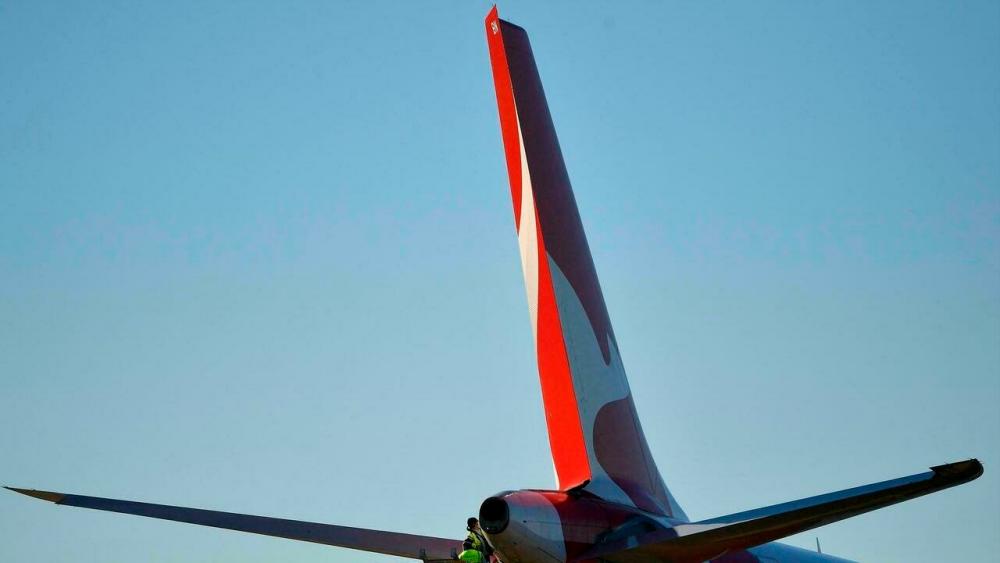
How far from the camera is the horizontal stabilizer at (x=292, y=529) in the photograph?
14359 mm

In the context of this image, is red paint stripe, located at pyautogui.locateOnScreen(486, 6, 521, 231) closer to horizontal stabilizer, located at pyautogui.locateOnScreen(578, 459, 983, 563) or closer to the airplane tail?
the airplane tail

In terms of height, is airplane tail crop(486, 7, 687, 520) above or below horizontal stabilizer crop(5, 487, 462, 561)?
above

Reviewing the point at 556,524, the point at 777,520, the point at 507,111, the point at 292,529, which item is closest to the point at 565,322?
the point at 507,111

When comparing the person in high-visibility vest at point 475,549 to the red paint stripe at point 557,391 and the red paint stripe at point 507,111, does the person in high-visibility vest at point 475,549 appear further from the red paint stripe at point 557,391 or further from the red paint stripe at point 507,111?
the red paint stripe at point 507,111

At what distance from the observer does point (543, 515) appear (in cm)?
1538

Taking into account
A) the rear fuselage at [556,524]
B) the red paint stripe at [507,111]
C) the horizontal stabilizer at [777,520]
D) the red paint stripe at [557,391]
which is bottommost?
the horizontal stabilizer at [777,520]

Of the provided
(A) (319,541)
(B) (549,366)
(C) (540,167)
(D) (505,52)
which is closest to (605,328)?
(B) (549,366)

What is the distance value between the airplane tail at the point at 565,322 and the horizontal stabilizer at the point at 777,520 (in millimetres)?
2749

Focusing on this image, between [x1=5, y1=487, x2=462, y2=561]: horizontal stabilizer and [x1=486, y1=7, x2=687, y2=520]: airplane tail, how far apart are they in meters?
2.70

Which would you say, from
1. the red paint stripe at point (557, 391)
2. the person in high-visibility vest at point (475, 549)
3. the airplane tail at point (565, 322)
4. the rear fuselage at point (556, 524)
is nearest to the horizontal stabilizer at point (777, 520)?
the rear fuselage at point (556, 524)

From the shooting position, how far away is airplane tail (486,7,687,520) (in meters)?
19.1

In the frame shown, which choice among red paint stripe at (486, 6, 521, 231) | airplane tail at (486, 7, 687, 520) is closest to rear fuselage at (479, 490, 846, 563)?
airplane tail at (486, 7, 687, 520)

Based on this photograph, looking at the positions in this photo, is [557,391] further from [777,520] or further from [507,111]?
[777,520]

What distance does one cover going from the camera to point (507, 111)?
20844 millimetres
